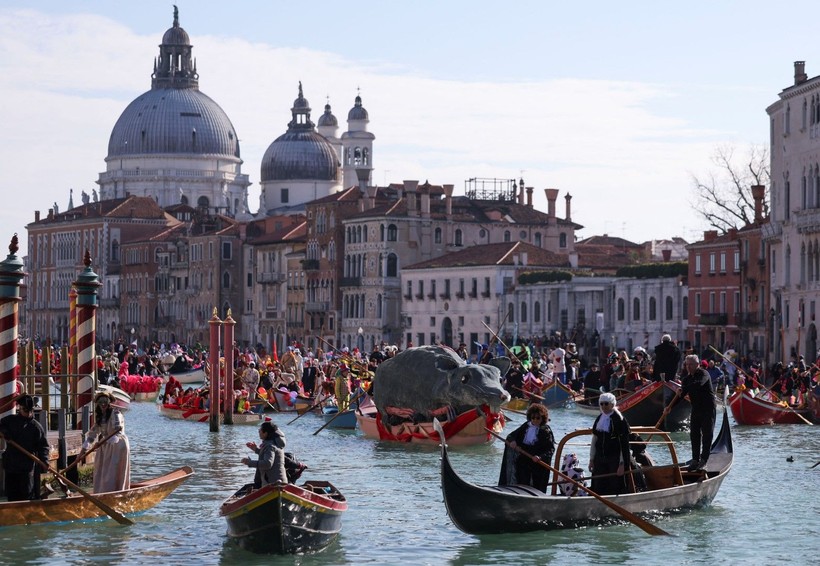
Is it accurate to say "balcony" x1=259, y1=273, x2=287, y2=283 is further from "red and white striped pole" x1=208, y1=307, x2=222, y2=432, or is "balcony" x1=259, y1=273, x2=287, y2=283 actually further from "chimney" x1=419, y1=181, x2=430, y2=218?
"red and white striped pole" x1=208, y1=307, x2=222, y2=432

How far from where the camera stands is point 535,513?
18.0m

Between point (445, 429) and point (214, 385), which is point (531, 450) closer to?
point (445, 429)

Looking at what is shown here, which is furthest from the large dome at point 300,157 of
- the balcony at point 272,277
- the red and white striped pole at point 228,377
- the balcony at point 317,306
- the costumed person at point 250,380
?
the red and white striped pole at point 228,377

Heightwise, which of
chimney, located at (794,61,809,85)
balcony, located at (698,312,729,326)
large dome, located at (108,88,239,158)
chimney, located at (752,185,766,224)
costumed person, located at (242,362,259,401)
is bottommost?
costumed person, located at (242,362,259,401)

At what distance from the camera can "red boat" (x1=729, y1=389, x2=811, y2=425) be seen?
33438 millimetres

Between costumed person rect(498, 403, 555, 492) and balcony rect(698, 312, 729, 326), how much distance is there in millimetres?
48280

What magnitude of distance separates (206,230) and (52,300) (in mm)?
23912

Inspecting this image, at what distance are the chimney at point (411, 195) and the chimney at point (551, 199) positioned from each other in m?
5.85

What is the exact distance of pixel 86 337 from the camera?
2394cm

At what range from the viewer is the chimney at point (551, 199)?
8794 centimetres

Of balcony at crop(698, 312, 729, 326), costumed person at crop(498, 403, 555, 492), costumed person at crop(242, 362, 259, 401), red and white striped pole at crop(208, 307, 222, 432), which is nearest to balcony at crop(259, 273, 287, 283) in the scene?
balcony at crop(698, 312, 729, 326)

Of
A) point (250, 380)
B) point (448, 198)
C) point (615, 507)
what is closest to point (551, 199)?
point (448, 198)

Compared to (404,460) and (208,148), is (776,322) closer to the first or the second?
(404,460)

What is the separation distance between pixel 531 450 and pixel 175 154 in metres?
128
